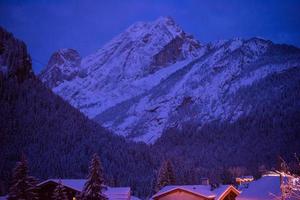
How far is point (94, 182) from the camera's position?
42375 millimetres

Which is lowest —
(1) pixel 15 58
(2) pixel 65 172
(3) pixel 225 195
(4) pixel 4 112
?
(3) pixel 225 195

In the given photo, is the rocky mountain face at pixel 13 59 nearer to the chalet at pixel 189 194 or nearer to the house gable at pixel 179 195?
the chalet at pixel 189 194

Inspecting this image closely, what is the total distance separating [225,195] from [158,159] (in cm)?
11573

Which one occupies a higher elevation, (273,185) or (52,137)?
(52,137)

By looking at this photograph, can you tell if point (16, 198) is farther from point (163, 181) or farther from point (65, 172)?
point (65, 172)

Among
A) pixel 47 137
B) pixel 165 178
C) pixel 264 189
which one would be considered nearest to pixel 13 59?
pixel 47 137

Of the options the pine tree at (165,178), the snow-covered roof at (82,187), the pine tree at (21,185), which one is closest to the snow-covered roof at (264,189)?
the snow-covered roof at (82,187)

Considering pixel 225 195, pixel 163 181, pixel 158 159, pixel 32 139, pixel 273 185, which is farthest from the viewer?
pixel 158 159

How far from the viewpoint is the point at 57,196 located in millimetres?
46031

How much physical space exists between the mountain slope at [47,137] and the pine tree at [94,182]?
203 ft

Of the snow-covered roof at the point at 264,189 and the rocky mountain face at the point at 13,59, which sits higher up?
the rocky mountain face at the point at 13,59

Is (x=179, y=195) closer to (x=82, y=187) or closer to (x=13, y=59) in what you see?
(x=82, y=187)

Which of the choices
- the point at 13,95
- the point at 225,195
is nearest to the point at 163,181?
the point at 225,195

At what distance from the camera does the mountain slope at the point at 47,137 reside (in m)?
119
